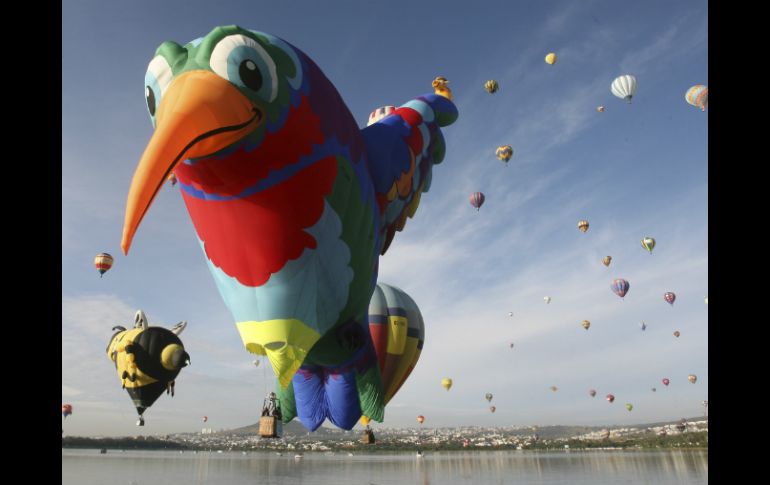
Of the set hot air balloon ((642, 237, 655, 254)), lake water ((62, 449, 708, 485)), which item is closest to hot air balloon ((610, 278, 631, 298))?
hot air balloon ((642, 237, 655, 254))

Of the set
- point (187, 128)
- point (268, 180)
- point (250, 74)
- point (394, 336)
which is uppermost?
point (250, 74)

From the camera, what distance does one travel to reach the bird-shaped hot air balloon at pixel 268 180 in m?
4.78

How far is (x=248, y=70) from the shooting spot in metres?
5.09

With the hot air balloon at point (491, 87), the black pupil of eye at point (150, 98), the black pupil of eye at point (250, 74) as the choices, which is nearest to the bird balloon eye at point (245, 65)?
the black pupil of eye at point (250, 74)

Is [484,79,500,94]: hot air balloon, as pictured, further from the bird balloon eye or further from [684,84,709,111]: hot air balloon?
the bird balloon eye

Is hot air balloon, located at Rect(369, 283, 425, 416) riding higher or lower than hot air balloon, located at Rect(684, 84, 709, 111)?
lower

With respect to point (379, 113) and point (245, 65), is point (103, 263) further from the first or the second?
point (245, 65)

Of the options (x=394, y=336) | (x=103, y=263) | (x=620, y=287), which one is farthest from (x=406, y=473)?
(x=394, y=336)

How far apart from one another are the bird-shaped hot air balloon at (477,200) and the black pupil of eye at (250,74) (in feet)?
62.4

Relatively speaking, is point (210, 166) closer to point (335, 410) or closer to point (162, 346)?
point (335, 410)

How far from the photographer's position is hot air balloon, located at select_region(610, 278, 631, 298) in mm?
29938

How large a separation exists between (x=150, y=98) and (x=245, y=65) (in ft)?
3.82

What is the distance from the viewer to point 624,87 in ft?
83.1

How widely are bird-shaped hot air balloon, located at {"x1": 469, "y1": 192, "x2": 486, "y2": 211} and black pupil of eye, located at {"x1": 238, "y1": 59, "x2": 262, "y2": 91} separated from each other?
19030 mm
